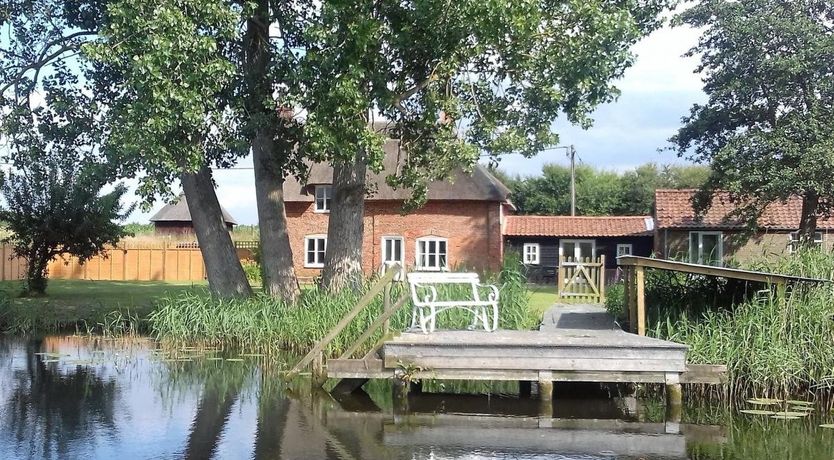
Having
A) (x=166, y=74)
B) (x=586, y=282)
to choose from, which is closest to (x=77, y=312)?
(x=166, y=74)

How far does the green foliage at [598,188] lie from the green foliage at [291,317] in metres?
36.1

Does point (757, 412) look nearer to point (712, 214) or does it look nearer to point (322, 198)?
point (712, 214)

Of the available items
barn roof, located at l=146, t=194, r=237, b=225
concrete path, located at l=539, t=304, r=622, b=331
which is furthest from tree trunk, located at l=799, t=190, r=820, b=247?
barn roof, located at l=146, t=194, r=237, b=225

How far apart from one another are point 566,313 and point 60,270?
90.7 feet

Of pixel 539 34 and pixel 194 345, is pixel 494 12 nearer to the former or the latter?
pixel 539 34

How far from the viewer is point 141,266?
38.0 metres

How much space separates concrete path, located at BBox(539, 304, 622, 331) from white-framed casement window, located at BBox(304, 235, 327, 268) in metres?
18.2

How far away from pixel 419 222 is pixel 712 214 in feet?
40.6

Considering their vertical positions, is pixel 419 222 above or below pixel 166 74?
below

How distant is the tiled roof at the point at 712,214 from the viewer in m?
34.1

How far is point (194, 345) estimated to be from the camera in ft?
55.7

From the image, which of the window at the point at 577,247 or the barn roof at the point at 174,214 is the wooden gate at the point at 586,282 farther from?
the barn roof at the point at 174,214

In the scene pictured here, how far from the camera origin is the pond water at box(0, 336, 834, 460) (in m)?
Answer: 9.55

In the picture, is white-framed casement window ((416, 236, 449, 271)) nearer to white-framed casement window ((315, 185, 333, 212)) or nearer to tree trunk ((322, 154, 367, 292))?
white-framed casement window ((315, 185, 333, 212))
